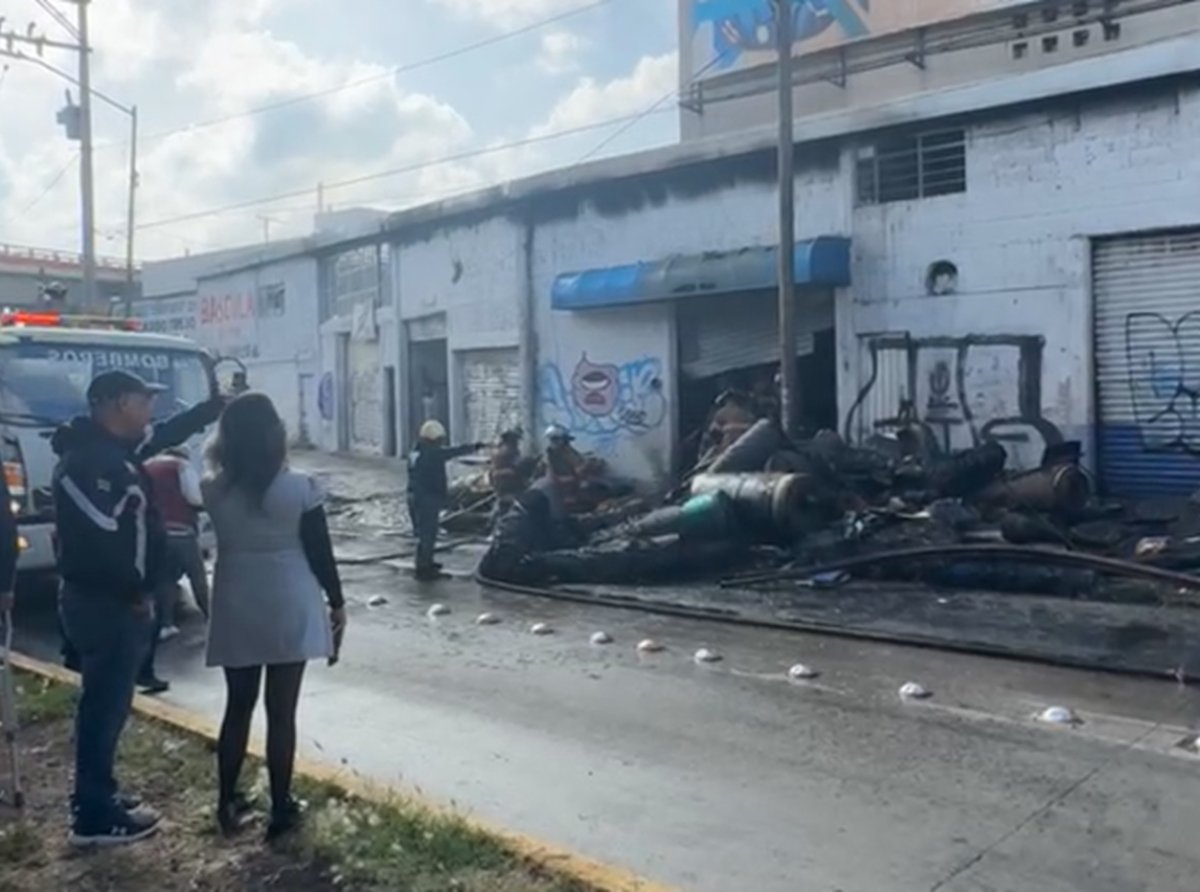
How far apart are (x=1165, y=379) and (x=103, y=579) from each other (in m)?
13.4

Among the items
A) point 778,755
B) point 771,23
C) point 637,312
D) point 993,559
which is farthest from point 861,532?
point 771,23

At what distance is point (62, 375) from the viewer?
36.2 ft

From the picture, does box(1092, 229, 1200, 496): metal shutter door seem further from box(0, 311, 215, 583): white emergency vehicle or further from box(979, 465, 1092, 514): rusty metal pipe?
box(0, 311, 215, 583): white emergency vehicle

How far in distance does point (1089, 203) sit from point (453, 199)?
12754 millimetres

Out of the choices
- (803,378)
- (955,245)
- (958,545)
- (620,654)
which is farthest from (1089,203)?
(620,654)

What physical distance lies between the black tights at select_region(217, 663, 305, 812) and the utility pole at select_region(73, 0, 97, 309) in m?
24.9

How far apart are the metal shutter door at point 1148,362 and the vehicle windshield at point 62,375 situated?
10902 mm

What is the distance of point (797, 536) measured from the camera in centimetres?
1255

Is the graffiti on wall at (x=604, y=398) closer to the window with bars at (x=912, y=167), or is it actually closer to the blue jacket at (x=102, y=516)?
the window with bars at (x=912, y=167)

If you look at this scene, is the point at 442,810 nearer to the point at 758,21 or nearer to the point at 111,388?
the point at 111,388

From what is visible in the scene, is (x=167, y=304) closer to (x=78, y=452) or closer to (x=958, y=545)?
(x=958, y=545)

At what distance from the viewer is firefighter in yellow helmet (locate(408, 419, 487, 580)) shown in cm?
1328

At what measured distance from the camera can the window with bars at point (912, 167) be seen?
16859 millimetres

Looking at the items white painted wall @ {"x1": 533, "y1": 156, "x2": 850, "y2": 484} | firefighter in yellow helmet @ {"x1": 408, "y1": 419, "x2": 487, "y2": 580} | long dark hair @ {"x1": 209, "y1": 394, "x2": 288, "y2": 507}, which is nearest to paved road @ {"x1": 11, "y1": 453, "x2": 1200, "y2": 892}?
long dark hair @ {"x1": 209, "y1": 394, "x2": 288, "y2": 507}
